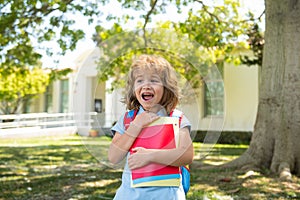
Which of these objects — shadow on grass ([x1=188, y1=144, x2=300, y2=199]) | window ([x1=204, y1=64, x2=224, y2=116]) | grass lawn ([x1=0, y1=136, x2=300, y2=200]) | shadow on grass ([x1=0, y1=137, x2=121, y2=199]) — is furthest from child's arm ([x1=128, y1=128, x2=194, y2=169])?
shadow on grass ([x1=188, y1=144, x2=300, y2=199])

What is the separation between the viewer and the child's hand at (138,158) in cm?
189

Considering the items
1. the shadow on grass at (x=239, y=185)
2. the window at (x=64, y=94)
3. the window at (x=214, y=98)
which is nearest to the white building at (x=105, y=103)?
the window at (x=214, y=98)

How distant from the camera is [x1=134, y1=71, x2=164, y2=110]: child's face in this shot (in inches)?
76.9

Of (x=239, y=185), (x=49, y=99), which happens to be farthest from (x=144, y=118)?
(x=49, y=99)

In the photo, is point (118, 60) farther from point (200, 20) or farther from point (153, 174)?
point (200, 20)

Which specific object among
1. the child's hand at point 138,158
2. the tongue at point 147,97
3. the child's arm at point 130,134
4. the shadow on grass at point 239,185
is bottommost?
the shadow on grass at point 239,185

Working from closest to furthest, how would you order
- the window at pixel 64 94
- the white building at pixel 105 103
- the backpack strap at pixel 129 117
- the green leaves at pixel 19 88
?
the backpack strap at pixel 129 117, the white building at pixel 105 103, the green leaves at pixel 19 88, the window at pixel 64 94

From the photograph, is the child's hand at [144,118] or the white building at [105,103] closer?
the child's hand at [144,118]

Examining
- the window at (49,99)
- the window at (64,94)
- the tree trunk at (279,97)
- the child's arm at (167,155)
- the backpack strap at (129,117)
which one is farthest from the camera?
the window at (49,99)

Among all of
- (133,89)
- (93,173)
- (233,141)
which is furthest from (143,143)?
(233,141)

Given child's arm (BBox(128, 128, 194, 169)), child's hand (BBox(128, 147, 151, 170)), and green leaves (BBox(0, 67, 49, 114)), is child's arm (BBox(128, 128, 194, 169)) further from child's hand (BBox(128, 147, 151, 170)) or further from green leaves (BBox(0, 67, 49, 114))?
green leaves (BBox(0, 67, 49, 114))

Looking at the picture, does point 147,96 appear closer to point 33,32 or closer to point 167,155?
point 167,155

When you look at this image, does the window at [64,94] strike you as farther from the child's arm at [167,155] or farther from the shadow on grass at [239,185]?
the child's arm at [167,155]

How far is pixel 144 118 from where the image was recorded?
1.95m
